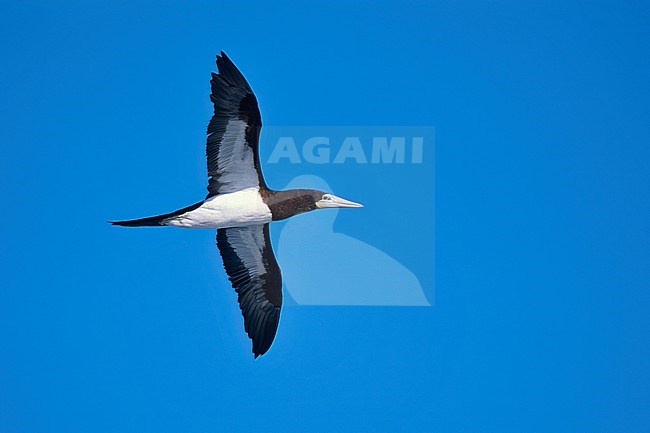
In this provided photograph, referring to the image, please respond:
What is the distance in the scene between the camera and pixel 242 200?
29.0ft

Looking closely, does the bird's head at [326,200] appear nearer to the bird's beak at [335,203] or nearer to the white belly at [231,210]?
the bird's beak at [335,203]

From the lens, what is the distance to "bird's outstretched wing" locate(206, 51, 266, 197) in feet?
27.3

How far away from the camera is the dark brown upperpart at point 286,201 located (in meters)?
8.88

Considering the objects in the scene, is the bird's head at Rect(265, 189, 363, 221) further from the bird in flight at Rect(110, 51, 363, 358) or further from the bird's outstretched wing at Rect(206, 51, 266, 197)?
the bird's outstretched wing at Rect(206, 51, 266, 197)

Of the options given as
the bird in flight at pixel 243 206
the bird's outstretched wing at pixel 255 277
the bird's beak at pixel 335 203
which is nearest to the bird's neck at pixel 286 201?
the bird in flight at pixel 243 206

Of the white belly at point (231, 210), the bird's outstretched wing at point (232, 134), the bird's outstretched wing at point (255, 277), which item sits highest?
the bird's outstretched wing at point (232, 134)

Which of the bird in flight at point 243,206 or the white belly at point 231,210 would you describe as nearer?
the bird in flight at point 243,206

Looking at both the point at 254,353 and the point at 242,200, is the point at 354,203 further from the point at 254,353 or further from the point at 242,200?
the point at 254,353

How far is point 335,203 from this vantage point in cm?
909

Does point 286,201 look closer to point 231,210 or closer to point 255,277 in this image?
point 231,210

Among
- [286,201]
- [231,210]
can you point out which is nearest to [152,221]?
[231,210]

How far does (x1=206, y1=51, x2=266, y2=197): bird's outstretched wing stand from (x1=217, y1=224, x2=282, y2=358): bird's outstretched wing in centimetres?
73

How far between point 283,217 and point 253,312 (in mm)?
1152

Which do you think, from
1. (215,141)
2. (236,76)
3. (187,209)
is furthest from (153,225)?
(236,76)
